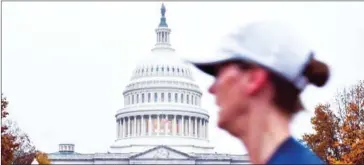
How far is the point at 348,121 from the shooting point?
184 ft

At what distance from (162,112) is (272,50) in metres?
108

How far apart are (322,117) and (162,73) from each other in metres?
54.7

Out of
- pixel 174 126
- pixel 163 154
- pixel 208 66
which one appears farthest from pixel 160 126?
pixel 208 66

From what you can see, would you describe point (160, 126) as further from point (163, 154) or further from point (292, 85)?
point (292, 85)

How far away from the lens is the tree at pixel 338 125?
5559 centimetres

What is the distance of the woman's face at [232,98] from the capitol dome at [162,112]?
103719 mm

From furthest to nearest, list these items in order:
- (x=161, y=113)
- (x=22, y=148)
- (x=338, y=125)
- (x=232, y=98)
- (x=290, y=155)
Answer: (x=161, y=113) → (x=22, y=148) → (x=338, y=125) → (x=232, y=98) → (x=290, y=155)

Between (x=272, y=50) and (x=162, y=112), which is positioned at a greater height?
(x=162, y=112)

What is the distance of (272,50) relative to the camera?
9.15 feet

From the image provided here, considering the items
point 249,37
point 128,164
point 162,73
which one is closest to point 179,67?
point 162,73

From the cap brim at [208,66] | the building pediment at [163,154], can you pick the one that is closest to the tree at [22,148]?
the building pediment at [163,154]

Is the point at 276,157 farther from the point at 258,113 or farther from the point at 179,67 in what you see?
the point at 179,67

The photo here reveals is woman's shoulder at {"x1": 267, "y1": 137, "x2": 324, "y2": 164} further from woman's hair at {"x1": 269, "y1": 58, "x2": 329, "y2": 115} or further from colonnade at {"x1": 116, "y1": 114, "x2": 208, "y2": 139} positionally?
colonnade at {"x1": 116, "y1": 114, "x2": 208, "y2": 139}

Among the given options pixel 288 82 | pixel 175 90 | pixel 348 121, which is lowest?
pixel 288 82
